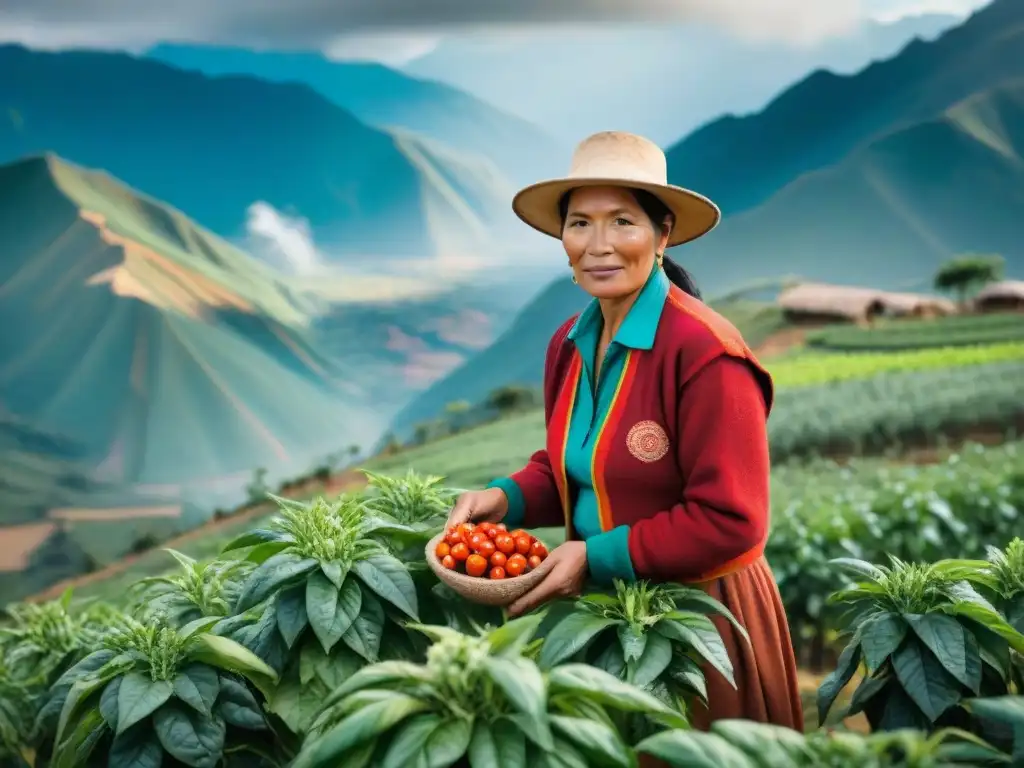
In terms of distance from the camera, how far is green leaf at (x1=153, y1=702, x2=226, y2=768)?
1.48m

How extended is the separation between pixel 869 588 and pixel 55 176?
25.8 ft

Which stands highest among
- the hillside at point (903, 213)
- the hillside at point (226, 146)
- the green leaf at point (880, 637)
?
the hillside at point (226, 146)

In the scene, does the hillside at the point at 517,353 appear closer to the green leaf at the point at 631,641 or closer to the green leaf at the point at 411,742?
the green leaf at the point at 631,641

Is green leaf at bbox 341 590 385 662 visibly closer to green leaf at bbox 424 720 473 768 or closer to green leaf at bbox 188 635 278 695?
green leaf at bbox 188 635 278 695

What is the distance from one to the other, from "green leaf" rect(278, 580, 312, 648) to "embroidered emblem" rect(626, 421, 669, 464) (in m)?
0.64

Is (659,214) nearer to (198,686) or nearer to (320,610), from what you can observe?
(320,610)

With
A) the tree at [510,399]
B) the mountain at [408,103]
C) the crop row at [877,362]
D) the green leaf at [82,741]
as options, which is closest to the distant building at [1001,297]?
the crop row at [877,362]

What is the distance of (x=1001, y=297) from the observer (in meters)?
8.70

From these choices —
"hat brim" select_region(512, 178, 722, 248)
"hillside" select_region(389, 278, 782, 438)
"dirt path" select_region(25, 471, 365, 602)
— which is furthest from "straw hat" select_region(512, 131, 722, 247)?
"hillside" select_region(389, 278, 782, 438)

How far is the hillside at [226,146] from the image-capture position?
784 cm

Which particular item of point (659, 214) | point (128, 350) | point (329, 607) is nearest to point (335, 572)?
point (329, 607)

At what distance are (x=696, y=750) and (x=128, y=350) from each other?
7089mm

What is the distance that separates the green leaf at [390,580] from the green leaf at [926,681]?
2.78ft

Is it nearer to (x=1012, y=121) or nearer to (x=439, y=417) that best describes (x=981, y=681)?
A: (x=439, y=417)
